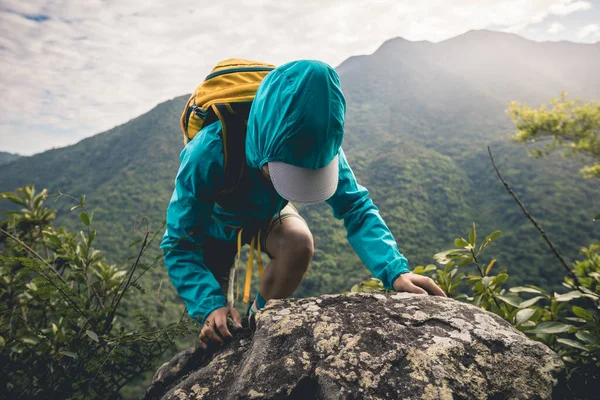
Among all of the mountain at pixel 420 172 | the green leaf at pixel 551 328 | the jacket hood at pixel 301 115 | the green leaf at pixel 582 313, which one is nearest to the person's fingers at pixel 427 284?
the green leaf at pixel 551 328

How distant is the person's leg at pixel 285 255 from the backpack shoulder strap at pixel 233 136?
1.70 ft

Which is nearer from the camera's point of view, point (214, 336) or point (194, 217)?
point (214, 336)

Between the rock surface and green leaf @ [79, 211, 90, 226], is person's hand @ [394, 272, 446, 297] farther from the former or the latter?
green leaf @ [79, 211, 90, 226]

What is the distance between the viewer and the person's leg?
2.07m

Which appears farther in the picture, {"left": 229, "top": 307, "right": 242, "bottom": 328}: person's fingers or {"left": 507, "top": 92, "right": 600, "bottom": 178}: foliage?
{"left": 507, "top": 92, "right": 600, "bottom": 178}: foliage

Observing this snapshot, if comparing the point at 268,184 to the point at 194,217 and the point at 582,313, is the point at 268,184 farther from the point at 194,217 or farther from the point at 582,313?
the point at 582,313

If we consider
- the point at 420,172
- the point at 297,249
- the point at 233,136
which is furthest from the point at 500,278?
the point at 420,172

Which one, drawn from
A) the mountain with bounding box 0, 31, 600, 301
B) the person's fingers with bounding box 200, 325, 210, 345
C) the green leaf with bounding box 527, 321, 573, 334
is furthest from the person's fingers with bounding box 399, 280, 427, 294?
the mountain with bounding box 0, 31, 600, 301

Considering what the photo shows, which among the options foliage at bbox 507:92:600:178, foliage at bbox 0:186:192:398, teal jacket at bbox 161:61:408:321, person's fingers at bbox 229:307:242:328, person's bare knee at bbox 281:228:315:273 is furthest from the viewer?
foliage at bbox 507:92:600:178

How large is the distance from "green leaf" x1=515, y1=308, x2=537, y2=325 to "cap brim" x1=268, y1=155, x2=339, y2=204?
1.12 m

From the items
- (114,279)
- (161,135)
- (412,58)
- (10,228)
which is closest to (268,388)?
(114,279)

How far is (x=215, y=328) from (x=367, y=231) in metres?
1.03

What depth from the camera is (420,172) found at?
22.7 m

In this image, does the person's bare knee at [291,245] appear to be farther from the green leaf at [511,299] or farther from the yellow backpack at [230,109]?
the green leaf at [511,299]
